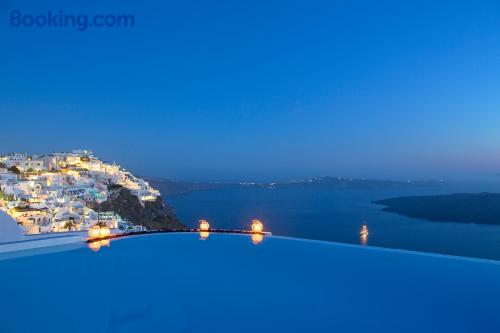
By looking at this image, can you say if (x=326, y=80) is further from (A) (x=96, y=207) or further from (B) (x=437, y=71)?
(A) (x=96, y=207)

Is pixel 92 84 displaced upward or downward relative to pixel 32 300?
upward

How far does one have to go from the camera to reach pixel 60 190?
28.7m

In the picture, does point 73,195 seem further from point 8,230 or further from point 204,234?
point 204,234

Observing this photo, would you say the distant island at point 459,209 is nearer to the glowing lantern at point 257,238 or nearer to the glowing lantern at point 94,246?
the glowing lantern at point 257,238

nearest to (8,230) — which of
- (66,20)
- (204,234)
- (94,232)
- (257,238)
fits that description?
(94,232)

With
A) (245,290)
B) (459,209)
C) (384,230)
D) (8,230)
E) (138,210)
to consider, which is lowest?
(384,230)

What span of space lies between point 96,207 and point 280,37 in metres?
23.0

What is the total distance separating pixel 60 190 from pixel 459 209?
3462cm

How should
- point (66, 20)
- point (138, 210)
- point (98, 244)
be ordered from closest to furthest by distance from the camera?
point (98, 244), point (66, 20), point (138, 210)

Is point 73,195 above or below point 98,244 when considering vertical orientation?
above

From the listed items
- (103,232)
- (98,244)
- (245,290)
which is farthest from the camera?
(103,232)

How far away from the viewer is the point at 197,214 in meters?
52.2

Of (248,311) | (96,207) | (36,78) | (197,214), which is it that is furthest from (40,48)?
(197,214)

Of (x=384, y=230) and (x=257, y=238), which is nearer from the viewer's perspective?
(x=257, y=238)
